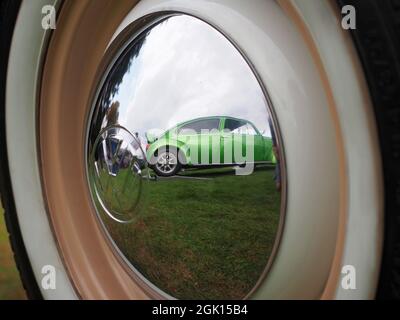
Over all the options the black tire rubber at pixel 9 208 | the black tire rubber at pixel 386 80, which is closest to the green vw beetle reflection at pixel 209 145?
the black tire rubber at pixel 386 80

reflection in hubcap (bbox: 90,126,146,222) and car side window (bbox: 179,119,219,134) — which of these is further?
reflection in hubcap (bbox: 90,126,146,222)

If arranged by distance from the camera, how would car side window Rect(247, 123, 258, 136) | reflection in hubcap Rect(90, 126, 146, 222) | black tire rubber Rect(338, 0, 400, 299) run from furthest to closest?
reflection in hubcap Rect(90, 126, 146, 222) → car side window Rect(247, 123, 258, 136) → black tire rubber Rect(338, 0, 400, 299)

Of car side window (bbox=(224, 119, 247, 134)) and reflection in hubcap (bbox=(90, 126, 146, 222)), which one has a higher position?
car side window (bbox=(224, 119, 247, 134))

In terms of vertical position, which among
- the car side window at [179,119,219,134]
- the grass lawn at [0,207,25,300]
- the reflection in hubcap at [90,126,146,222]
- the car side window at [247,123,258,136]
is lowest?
the grass lawn at [0,207,25,300]

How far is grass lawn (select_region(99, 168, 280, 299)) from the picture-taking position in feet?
2.82

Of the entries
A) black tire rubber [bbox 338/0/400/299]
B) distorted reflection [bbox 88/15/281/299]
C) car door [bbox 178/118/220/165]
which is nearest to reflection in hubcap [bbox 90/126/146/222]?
distorted reflection [bbox 88/15/281/299]

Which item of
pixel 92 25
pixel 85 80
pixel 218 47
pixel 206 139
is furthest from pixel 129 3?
pixel 206 139

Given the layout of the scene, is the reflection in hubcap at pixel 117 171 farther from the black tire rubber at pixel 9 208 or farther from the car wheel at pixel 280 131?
the black tire rubber at pixel 9 208

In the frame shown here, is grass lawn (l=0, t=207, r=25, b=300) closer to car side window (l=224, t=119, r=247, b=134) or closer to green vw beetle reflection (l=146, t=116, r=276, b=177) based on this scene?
green vw beetle reflection (l=146, t=116, r=276, b=177)

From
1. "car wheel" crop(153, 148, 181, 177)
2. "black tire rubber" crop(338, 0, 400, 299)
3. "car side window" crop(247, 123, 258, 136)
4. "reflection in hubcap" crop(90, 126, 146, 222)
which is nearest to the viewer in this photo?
"black tire rubber" crop(338, 0, 400, 299)

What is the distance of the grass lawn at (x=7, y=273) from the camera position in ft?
3.62

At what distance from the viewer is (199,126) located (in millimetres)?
878

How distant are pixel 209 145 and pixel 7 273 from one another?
68cm
